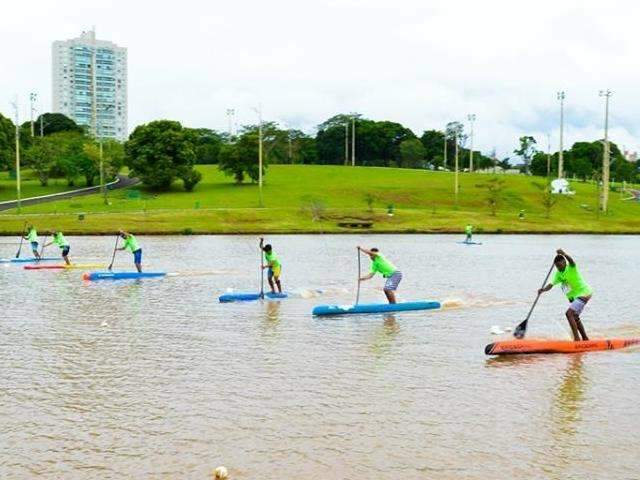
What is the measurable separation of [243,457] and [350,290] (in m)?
20.2

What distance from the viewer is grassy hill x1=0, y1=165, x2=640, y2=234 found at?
7600cm

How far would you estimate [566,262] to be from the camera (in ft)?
61.6

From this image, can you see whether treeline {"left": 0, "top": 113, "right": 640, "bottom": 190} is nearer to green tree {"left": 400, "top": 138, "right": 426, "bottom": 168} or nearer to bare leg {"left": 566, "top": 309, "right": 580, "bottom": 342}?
green tree {"left": 400, "top": 138, "right": 426, "bottom": 168}

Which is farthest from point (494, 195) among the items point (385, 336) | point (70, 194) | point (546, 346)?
point (546, 346)

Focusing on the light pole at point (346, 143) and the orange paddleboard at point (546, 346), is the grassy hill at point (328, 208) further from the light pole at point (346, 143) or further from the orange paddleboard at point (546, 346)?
the orange paddleboard at point (546, 346)

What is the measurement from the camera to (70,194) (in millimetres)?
104250

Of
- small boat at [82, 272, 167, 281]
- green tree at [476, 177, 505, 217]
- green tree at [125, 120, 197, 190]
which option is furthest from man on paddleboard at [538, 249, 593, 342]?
green tree at [125, 120, 197, 190]

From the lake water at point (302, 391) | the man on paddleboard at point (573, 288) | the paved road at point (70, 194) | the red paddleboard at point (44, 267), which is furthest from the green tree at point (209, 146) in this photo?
the man on paddleboard at point (573, 288)

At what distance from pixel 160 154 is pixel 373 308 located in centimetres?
8543

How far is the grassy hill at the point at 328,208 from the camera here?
76000 millimetres

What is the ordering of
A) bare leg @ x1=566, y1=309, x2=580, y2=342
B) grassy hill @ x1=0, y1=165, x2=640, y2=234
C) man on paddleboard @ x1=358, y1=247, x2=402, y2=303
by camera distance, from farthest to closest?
grassy hill @ x1=0, y1=165, x2=640, y2=234 < man on paddleboard @ x1=358, y1=247, x2=402, y2=303 < bare leg @ x1=566, y1=309, x2=580, y2=342

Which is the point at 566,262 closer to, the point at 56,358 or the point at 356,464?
the point at 356,464

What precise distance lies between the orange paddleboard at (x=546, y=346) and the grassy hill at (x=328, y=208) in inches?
2190

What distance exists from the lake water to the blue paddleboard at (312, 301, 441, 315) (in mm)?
482
